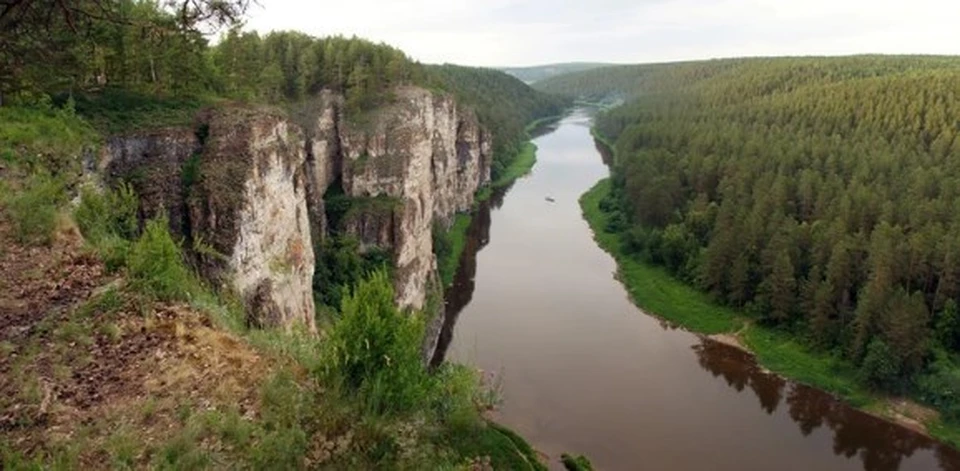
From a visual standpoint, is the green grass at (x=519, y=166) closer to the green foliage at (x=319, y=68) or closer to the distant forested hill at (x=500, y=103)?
the distant forested hill at (x=500, y=103)

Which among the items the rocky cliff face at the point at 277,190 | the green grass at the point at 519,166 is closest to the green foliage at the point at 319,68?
the rocky cliff face at the point at 277,190

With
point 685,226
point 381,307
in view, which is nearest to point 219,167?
point 381,307

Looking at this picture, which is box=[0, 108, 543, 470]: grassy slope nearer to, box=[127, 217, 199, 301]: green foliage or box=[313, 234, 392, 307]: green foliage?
box=[127, 217, 199, 301]: green foliage

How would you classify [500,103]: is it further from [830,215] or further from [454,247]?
[830,215]

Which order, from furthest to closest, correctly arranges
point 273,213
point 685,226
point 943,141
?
1. point 943,141
2. point 685,226
3. point 273,213

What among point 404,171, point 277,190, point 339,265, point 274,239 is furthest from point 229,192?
point 404,171

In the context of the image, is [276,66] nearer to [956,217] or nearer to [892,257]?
[892,257]
